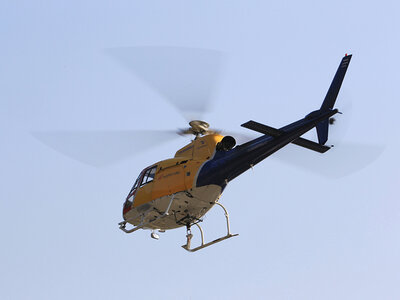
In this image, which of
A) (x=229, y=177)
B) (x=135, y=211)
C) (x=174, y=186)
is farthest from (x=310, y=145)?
(x=135, y=211)

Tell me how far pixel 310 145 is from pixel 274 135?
2.48 m

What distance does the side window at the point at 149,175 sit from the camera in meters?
26.5

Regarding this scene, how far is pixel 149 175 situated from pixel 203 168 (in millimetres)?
3091

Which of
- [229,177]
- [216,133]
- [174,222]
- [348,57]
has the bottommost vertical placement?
[174,222]

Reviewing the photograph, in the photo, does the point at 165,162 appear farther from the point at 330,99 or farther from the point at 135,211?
the point at 330,99

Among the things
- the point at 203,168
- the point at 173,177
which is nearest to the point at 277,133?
the point at 203,168

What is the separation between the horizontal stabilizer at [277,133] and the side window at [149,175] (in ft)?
16.7

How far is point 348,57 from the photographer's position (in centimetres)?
2481

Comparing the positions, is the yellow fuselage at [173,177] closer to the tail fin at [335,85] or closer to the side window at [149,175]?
the side window at [149,175]

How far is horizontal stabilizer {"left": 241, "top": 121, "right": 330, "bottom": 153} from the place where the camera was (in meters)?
23.1

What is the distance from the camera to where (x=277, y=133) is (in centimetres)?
2384

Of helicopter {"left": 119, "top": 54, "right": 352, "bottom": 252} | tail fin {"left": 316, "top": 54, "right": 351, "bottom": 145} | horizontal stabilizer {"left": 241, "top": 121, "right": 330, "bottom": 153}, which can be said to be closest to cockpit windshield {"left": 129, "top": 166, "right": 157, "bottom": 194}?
helicopter {"left": 119, "top": 54, "right": 352, "bottom": 252}

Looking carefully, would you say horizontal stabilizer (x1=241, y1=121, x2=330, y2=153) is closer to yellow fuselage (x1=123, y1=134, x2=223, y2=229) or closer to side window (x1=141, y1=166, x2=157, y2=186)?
yellow fuselage (x1=123, y1=134, x2=223, y2=229)

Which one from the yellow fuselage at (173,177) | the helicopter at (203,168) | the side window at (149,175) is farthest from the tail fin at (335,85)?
the side window at (149,175)
